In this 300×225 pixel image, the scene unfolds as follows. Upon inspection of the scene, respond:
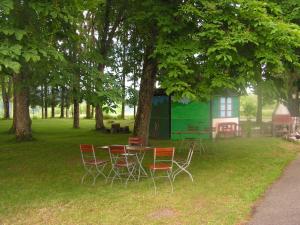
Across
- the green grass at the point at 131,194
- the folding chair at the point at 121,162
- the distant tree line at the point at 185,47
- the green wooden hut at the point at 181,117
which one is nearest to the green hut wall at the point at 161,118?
the green wooden hut at the point at 181,117

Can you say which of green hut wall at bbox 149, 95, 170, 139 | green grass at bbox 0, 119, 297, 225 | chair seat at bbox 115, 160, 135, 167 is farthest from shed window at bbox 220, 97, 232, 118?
chair seat at bbox 115, 160, 135, 167

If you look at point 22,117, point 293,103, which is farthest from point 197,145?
point 293,103

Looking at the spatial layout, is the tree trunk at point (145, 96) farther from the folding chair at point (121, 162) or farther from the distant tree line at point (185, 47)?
the folding chair at point (121, 162)

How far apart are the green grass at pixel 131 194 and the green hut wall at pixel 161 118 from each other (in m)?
6.85

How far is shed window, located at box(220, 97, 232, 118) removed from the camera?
23.1 meters

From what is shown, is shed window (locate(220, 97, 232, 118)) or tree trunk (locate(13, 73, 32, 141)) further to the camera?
shed window (locate(220, 97, 232, 118))

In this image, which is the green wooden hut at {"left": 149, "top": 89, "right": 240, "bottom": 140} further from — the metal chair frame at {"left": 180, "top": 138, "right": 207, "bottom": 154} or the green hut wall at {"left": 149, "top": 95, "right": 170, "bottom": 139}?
the metal chair frame at {"left": 180, "top": 138, "right": 207, "bottom": 154}

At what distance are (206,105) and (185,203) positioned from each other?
14.3 metres

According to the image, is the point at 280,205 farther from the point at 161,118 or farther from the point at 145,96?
the point at 161,118

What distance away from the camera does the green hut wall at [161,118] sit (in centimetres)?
2183

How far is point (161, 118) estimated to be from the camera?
2208cm

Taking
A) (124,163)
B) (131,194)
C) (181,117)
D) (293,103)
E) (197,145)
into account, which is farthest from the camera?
(293,103)

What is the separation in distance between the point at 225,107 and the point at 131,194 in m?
15.1

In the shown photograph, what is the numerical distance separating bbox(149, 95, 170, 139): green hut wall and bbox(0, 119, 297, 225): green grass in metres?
6.85
